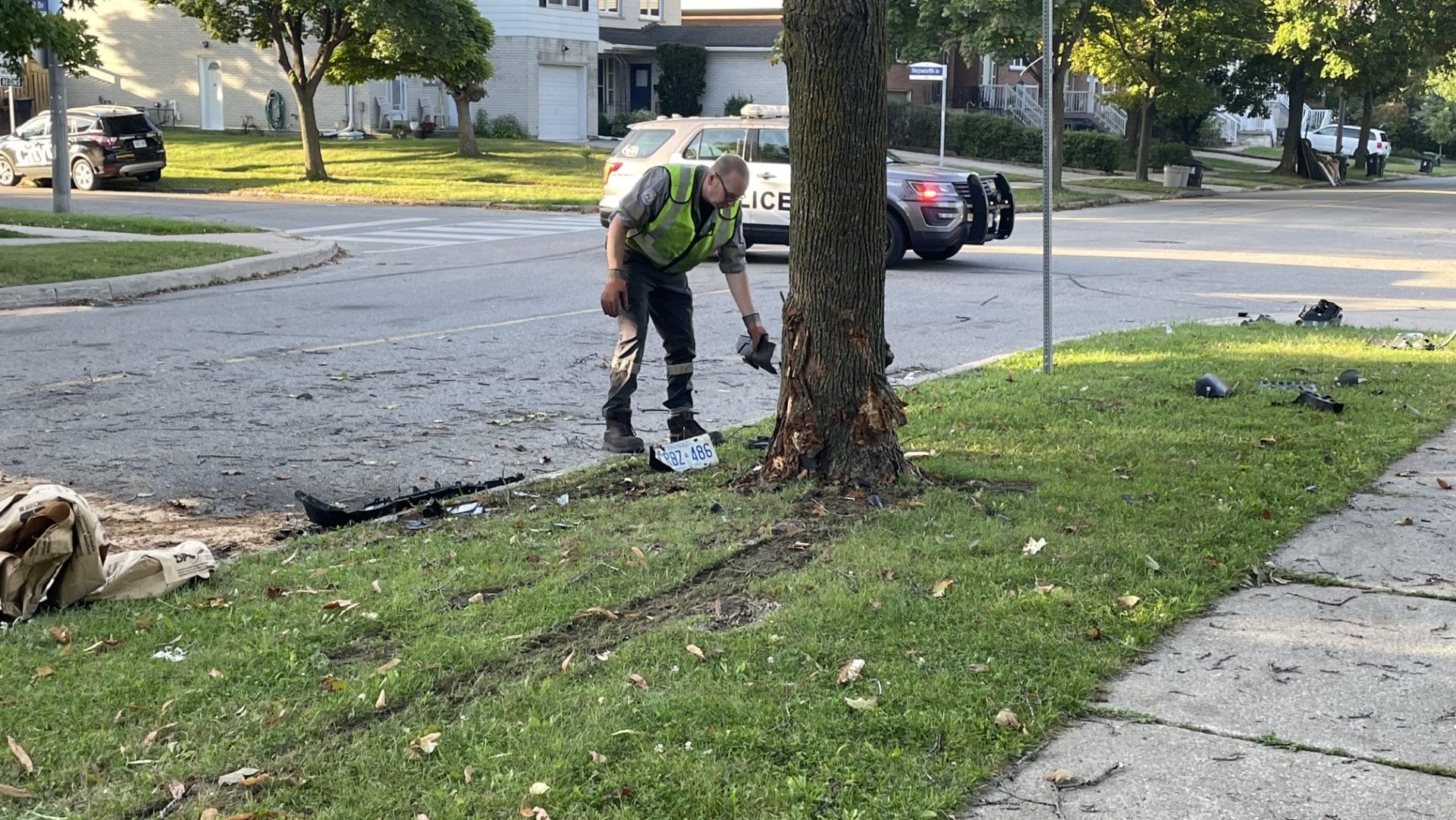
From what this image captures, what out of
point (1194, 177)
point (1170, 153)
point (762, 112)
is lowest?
point (1194, 177)

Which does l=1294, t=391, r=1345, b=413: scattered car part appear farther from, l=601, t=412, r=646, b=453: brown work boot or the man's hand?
the man's hand

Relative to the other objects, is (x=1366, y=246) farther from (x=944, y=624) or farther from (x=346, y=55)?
(x=346, y=55)

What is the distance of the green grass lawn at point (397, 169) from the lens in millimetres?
29953

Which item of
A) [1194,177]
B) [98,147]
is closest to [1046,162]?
[98,147]

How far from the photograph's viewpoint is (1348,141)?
62.7 m

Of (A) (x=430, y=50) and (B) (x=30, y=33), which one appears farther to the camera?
(A) (x=430, y=50)

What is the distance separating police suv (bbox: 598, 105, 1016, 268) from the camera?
16.6 m

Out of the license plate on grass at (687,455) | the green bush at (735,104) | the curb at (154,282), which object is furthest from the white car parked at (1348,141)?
the license plate on grass at (687,455)

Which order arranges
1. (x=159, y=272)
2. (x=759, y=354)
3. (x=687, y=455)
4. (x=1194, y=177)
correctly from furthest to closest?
(x=1194, y=177) < (x=159, y=272) < (x=759, y=354) < (x=687, y=455)

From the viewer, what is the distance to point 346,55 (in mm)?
34438

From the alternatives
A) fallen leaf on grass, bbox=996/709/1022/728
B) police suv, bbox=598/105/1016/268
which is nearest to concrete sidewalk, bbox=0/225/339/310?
police suv, bbox=598/105/1016/268

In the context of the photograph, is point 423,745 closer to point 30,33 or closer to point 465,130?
point 30,33

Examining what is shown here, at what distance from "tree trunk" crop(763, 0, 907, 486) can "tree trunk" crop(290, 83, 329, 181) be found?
92.7 feet

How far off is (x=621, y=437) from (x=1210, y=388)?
3595 millimetres
